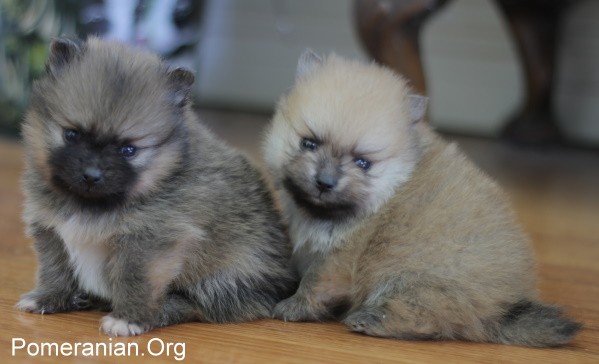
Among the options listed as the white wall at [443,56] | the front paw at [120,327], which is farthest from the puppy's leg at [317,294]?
the white wall at [443,56]

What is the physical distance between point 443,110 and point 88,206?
3.67 metres

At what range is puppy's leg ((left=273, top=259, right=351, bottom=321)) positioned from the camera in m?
1.84

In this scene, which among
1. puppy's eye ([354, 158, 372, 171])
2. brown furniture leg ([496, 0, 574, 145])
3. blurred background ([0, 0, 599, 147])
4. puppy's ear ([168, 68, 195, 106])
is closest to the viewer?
puppy's ear ([168, 68, 195, 106])

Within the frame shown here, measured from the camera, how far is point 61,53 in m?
1.70

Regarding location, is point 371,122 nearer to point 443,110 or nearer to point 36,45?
point 36,45

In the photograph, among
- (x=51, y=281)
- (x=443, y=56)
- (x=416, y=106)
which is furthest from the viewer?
(x=443, y=56)

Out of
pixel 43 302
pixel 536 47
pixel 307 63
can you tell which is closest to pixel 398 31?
pixel 307 63

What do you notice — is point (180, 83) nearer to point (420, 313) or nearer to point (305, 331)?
point (305, 331)

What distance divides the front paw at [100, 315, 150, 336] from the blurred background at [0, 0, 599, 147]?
7.85 ft

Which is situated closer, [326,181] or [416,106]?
[326,181]

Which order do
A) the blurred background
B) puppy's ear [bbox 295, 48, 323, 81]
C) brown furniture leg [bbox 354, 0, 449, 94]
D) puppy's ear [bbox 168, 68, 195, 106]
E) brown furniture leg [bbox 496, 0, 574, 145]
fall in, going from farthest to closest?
the blurred background < brown furniture leg [bbox 496, 0, 574, 145] < brown furniture leg [bbox 354, 0, 449, 94] < puppy's ear [bbox 295, 48, 323, 81] < puppy's ear [bbox 168, 68, 195, 106]

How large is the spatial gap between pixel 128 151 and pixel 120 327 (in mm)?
338

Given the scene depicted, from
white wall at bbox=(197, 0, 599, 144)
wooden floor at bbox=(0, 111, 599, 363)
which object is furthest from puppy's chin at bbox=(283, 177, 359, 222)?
white wall at bbox=(197, 0, 599, 144)

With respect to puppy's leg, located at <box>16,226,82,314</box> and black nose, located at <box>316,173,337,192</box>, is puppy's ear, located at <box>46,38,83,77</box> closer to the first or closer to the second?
puppy's leg, located at <box>16,226,82,314</box>
